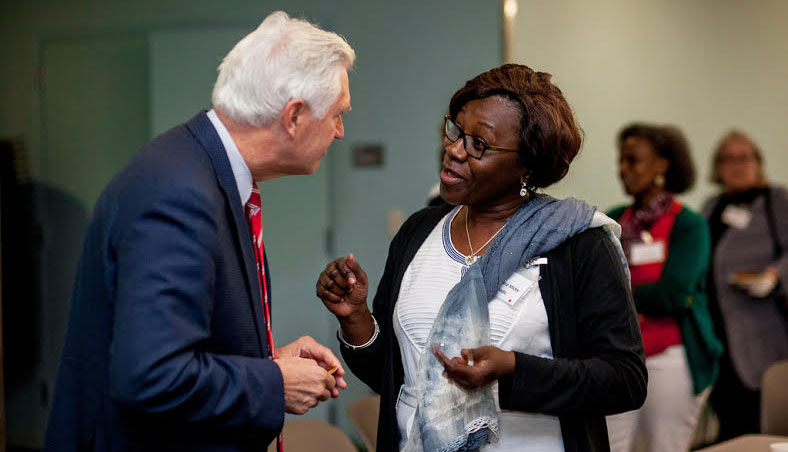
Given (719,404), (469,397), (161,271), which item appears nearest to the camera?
(161,271)

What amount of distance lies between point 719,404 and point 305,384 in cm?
356

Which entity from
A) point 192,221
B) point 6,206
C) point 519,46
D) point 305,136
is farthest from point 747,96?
point 6,206

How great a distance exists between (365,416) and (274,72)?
1.52 meters

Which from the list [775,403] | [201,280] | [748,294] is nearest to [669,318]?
[775,403]

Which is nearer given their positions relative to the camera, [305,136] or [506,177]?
[305,136]

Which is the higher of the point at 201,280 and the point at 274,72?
the point at 274,72

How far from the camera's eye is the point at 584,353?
4.92 feet

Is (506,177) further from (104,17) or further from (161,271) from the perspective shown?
(104,17)

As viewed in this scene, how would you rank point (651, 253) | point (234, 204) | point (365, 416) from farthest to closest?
point (651, 253) < point (365, 416) < point (234, 204)

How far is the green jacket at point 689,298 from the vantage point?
116 inches

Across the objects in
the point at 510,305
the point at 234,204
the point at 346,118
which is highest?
the point at 346,118

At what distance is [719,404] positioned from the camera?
4090mm

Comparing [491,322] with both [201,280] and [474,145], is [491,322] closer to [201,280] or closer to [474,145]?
[474,145]

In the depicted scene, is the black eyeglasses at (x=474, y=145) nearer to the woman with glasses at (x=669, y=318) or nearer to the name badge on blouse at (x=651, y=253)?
the woman with glasses at (x=669, y=318)
